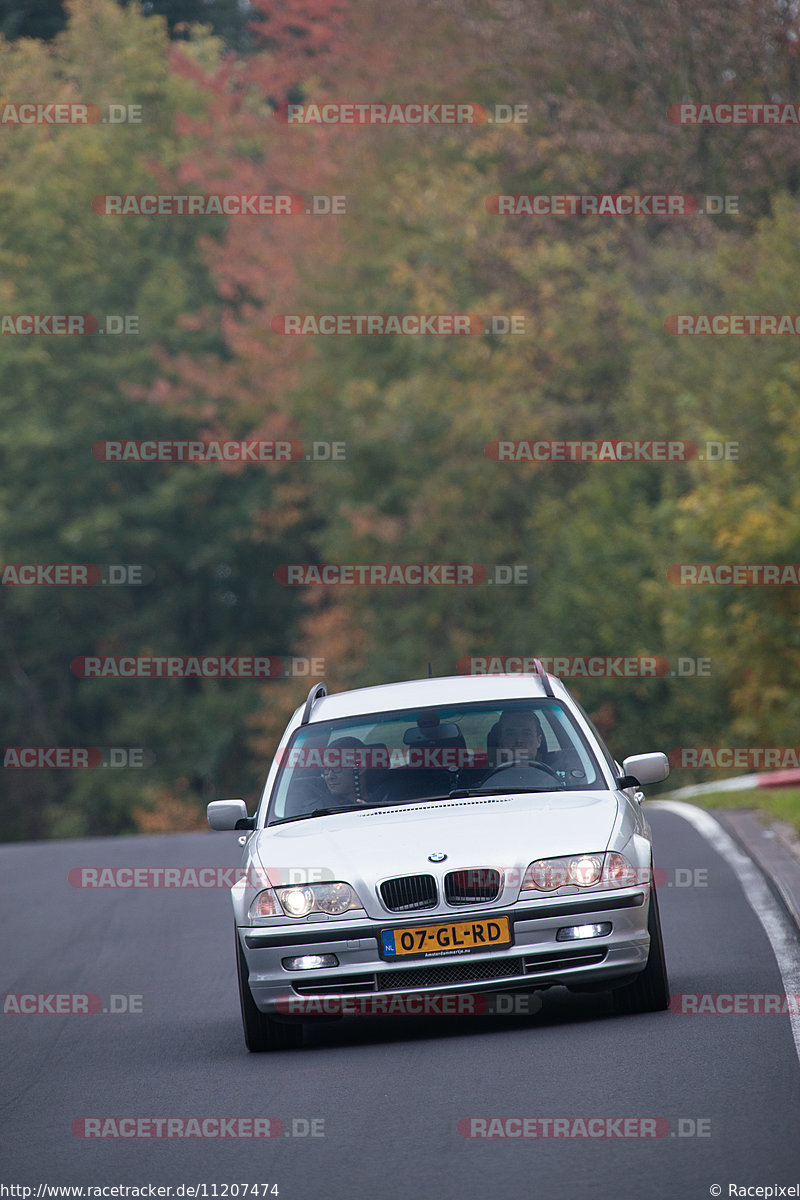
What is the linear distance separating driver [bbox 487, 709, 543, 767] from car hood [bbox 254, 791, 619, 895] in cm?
46

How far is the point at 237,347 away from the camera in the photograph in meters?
48.8

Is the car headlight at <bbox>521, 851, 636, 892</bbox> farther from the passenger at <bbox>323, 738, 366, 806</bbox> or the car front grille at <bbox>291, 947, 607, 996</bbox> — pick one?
the passenger at <bbox>323, 738, 366, 806</bbox>

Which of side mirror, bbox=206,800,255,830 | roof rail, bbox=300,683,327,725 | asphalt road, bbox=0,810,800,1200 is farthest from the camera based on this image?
roof rail, bbox=300,683,327,725

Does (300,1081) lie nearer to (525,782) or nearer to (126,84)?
(525,782)

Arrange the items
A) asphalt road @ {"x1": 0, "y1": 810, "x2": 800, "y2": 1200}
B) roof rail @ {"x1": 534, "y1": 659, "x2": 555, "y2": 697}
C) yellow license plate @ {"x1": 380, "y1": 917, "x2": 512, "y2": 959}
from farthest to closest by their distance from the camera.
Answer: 1. roof rail @ {"x1": 534, "y1": 659, "x2": 555, "y2": 697}
2. yellow license plate @ {"x1": 380, "y1": 917, "x2": 512, "y2": 959}
3. asphalt road @ {"x1": 0, "y1": 810, "x2": 800, "y2": 1200}

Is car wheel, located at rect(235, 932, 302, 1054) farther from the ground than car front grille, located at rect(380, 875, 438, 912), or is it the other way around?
car front grille, located at rect(380, 875, 438, 912)

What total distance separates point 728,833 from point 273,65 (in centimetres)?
3754

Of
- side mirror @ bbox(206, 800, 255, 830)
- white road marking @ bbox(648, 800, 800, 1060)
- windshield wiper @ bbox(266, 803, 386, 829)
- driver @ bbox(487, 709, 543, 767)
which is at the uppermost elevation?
driver @ bbox(487, 709, 543, 767)

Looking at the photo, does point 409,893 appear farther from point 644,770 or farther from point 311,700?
point 311,700

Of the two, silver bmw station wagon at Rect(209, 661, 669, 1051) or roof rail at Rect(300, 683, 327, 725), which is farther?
roof rail at Rect(300, 683, 327, 725)

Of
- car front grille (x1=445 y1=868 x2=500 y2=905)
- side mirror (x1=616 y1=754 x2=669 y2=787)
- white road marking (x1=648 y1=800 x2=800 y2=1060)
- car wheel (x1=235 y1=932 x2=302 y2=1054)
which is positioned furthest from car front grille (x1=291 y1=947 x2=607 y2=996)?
side mirror (x1=616 y1=754 x2=669 y2=787)

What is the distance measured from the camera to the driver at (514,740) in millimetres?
9656

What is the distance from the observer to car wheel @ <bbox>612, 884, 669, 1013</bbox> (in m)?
8.71

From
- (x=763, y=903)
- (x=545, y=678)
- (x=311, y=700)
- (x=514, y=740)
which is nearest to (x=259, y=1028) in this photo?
(x=514, y=740)
